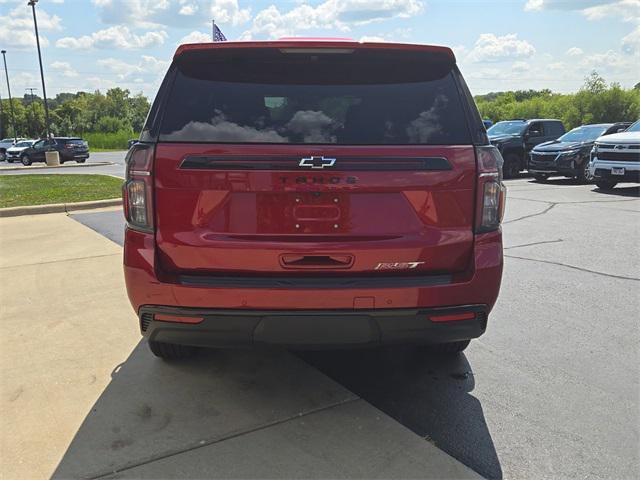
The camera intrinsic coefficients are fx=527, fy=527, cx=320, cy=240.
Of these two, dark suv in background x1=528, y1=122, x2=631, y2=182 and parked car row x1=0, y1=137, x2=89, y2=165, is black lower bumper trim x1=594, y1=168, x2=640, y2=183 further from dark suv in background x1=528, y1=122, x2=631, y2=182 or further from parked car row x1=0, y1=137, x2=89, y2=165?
A: parked car row x1=0, y1=137, x2=89, y2=165

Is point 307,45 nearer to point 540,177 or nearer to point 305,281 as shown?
point 305,281

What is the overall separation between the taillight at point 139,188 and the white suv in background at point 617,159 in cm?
1221

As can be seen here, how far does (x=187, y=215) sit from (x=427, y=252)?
1.17 meters

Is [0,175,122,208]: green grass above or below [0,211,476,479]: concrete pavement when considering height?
below

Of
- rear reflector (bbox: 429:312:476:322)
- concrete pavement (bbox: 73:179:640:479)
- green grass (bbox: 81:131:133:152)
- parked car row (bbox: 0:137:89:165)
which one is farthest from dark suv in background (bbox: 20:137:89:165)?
green grass (bbox: 81:131:133:152)

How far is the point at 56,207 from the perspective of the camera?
9.77 metres

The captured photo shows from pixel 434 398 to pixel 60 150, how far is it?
3319 cm

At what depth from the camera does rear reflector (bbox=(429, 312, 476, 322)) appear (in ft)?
8.48

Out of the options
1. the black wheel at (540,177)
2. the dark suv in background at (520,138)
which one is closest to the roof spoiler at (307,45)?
the black wheel at (540,177)

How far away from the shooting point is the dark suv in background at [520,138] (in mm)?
17266

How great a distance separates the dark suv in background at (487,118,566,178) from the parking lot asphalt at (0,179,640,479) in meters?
A: 13.1

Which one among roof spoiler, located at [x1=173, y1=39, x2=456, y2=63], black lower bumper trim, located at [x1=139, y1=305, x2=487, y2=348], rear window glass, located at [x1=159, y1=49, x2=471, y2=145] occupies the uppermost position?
roof spoiler, located at [x1=173, y1=39, x2=456, y2=63]

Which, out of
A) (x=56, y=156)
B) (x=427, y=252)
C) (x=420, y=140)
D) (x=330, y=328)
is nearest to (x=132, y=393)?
(x=330, y=328)

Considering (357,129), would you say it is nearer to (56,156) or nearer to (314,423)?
(314,423)
